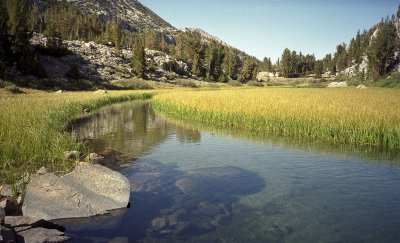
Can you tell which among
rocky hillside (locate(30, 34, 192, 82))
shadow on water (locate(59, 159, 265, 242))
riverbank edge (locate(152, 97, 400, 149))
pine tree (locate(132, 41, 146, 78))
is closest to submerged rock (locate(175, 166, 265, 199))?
shadow on water (locate(59, 159, 265, 242))

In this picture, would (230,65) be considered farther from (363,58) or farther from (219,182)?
(219,182)

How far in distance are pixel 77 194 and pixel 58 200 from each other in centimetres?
45

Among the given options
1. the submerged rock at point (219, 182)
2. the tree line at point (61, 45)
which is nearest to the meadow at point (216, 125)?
the submerged rock at point (219, 182)

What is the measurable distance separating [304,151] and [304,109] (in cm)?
810

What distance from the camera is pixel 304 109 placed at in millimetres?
22594

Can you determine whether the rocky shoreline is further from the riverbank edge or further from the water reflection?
the riverbank edge

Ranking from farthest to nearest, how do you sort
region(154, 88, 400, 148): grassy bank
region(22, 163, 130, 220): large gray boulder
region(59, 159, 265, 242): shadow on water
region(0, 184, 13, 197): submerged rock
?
region(154, 88, 400, 148): grassy bank
region(0, 184, 13, 197): submerged rock
region(22, 163, 130, 220): large gray boulder
region(59, 159, 265, 242): shadow on water

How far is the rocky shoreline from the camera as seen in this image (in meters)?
6.43

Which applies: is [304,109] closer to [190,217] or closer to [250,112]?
[250,112]

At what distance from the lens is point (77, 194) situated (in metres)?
8.16

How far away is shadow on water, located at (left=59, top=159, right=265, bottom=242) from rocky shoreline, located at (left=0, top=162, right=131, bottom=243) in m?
0.33

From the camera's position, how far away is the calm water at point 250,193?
24.1 feet

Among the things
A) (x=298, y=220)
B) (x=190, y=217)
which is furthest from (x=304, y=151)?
(x=190, y=217)

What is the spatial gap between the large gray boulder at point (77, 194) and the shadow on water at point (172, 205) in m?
0.29
